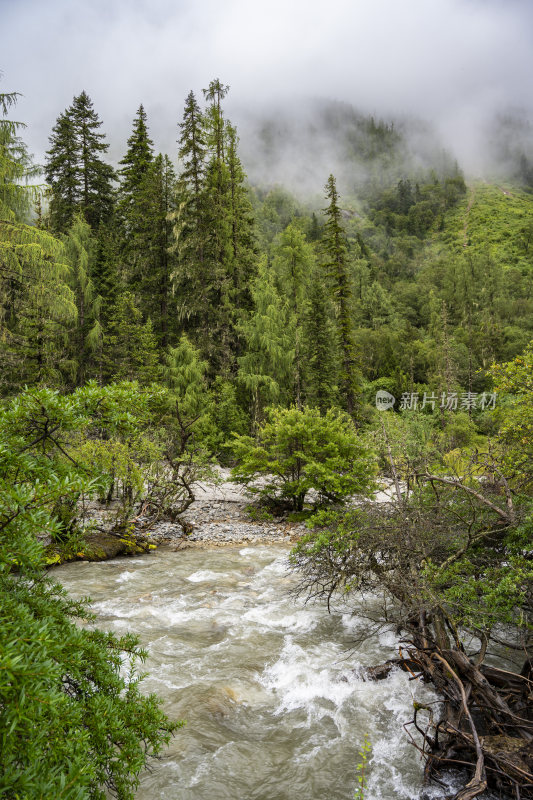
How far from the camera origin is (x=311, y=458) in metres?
14.4

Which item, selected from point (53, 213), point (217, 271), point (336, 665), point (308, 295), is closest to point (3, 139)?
point (336, 665)

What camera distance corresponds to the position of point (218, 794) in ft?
14.3

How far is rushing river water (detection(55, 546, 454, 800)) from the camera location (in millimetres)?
4492

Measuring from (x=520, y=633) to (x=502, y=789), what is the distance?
170 cm

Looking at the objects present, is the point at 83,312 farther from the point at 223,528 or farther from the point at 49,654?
the point at 49,654

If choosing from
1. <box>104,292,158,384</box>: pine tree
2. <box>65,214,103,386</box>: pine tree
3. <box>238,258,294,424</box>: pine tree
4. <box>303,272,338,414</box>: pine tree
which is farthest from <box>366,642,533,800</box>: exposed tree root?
<box>65,214,103,386</box>: pine tree

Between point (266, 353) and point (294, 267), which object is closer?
point (266, 353)

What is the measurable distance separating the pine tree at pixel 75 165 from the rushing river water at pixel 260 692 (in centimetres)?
2854

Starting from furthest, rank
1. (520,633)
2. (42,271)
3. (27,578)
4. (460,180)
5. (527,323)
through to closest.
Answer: (460,180), (527,323), (42,271), (520,633), (27,578)

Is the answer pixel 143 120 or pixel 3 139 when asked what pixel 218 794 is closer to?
pixel 3 139

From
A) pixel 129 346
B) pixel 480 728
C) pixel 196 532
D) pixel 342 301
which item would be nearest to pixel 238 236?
pixel 342 301

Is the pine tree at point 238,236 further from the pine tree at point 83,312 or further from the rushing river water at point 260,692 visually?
the rushing river water at point 260,692

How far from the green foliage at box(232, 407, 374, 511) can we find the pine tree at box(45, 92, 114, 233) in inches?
949

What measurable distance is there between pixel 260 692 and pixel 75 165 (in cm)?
3532
